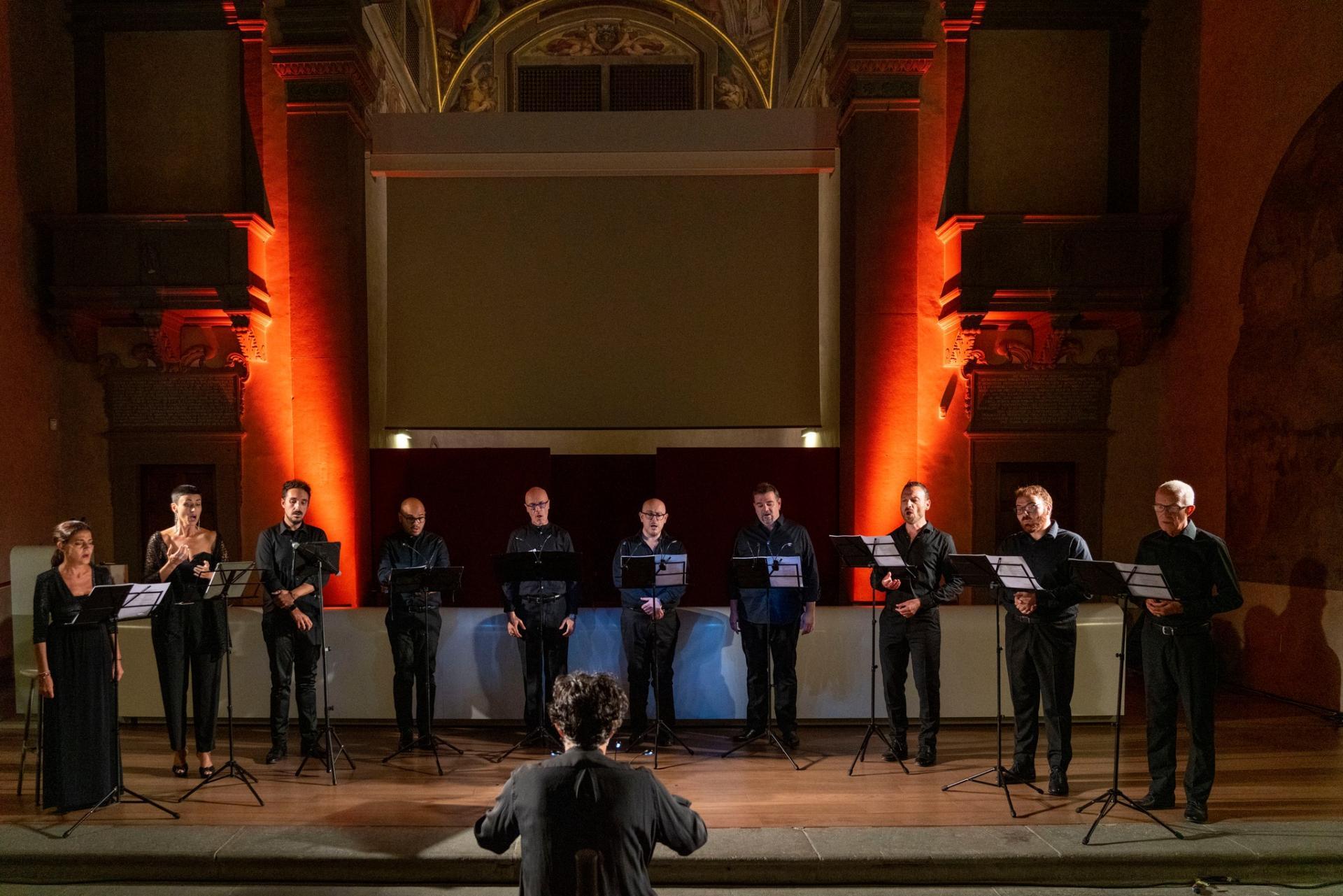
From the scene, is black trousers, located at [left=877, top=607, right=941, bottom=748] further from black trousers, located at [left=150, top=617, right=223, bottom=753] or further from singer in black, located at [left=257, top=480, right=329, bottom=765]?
black trousers, located at [left=150, top=617, right=223, bottom=753]

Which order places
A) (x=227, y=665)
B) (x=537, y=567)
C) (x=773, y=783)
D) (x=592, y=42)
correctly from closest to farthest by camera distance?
1. (x=227, y=665)
2. (x=773, y=783)
3. (x=537, y=567)
4. (x=592, y=42)

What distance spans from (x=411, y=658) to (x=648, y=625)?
67.2 inches

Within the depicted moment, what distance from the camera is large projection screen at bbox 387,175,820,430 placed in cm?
967

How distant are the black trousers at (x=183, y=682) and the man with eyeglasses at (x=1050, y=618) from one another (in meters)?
5.12

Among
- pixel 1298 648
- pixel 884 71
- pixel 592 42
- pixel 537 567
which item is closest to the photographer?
pixel 537 567

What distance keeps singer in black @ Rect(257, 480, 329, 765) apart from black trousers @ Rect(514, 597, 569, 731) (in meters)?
1.40

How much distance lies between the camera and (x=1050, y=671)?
5.12m

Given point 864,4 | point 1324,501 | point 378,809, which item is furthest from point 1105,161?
point 378,809

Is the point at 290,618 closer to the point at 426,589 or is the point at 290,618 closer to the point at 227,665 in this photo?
the point at 227,665

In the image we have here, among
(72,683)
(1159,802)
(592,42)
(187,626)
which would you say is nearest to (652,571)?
(187,626)

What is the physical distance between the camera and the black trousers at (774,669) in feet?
20.1

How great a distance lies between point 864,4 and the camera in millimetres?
8852

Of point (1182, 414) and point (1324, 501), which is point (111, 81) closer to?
point (1182, 414)

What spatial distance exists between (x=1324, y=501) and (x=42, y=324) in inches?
484
